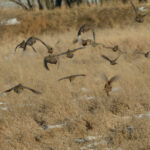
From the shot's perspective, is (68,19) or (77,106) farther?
(68,19)

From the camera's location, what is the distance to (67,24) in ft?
67.4

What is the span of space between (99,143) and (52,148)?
2.15 feet

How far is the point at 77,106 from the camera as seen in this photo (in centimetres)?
742

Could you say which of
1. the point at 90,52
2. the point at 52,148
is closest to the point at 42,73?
the point at 90,52

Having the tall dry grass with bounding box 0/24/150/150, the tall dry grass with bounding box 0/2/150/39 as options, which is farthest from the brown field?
the tall dry grass with bounding box 0/2/150/39

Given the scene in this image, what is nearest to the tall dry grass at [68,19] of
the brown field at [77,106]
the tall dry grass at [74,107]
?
the brown field at [77,106]

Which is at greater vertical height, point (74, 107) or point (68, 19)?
point (74, 107)

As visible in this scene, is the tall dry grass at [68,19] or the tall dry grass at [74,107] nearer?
the tall dry grass at [74,107]

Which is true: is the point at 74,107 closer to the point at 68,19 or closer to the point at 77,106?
the point at 77,106

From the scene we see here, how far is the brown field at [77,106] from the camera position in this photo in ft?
19.0

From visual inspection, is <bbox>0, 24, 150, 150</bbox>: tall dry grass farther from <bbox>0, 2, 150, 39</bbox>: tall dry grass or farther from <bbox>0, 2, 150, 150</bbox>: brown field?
<bbox>0, 2, 150, 39</bbox>: tall dry grass

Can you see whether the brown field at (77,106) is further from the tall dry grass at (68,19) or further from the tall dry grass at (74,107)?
the tall dry grass at (68,19)

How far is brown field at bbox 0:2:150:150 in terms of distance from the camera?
5.79m

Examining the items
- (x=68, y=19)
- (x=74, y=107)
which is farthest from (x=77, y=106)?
(x=68, y=19)
